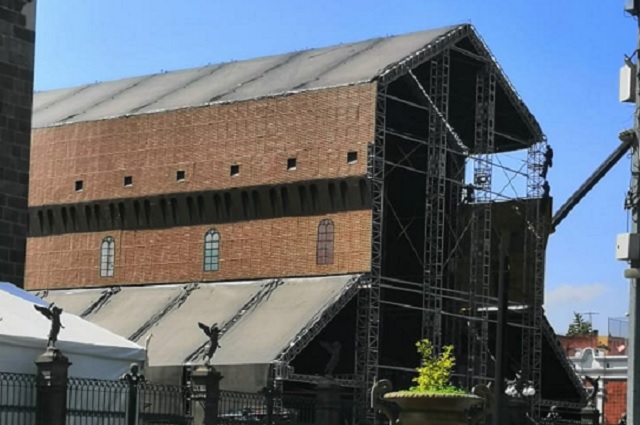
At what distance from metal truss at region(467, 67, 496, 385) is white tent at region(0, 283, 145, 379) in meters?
25.9

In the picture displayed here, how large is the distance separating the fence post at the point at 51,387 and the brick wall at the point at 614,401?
39.8m

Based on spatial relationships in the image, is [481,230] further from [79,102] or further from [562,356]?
[79,102]

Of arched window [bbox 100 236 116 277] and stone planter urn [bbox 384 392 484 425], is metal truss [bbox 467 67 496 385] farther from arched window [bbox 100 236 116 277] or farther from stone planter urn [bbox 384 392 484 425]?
stone planter urn [bbox 384 392 484 425]

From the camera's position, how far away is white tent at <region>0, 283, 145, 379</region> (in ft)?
81.4

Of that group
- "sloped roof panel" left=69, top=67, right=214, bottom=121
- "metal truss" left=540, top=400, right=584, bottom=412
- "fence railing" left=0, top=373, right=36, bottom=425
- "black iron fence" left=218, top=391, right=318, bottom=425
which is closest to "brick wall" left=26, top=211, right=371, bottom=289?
"sloped roof panel" left=69, top=67, right=214, bottom=121

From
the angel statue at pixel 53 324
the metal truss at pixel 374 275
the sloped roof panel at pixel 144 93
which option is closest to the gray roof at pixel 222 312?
the metal truss at pixel 374 275

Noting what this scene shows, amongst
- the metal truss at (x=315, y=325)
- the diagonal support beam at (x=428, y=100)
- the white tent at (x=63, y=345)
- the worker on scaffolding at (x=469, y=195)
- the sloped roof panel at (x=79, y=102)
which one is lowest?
the white tent at (x=63, y=345)

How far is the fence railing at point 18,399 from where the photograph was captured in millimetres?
24484

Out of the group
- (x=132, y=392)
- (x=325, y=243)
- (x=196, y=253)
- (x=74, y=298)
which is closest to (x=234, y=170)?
(x=196, y=253)

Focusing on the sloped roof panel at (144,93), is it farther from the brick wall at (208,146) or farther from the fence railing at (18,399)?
the fence railing at (18,399)

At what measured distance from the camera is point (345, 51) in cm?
5469

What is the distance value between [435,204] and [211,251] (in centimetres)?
808

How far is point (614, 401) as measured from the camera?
203 ft

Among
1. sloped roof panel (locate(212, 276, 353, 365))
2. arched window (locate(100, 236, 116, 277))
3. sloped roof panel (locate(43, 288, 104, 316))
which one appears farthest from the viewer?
arched window (locate(100, 236, 116, 277))
